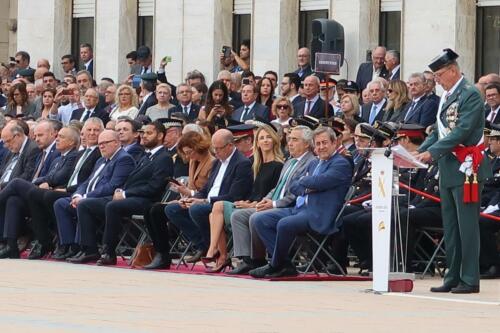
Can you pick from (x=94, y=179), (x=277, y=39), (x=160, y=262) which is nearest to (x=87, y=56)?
(x=277, y=39)

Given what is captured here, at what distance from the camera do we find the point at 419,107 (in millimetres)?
21594

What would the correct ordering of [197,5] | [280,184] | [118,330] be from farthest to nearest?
[197,5]
[280,184]
[118,330]

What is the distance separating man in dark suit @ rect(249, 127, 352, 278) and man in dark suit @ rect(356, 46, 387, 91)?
7.35 metres

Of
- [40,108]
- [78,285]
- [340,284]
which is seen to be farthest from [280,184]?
[40,108]

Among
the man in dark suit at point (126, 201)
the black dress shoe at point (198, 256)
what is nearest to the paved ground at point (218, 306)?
the black dress shoe at point (198, 256)

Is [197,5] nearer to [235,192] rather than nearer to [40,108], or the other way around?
[40,108]

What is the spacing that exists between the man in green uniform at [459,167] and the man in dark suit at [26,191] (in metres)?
7.36

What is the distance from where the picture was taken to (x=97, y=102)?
27.0m

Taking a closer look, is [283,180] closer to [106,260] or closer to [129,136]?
[106,260]

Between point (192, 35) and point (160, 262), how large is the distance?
13.6 m

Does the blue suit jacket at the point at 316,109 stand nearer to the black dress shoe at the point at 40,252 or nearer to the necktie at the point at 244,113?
the necktie at the point at 244,113

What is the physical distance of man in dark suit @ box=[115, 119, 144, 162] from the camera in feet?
72.1

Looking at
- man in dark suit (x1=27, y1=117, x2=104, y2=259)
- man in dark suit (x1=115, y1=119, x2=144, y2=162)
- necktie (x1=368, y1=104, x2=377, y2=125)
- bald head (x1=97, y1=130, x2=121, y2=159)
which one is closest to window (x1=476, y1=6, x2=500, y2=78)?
necktie (x1=368, y1=104, x2=377, y2=125)

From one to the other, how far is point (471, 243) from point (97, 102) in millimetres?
11790
